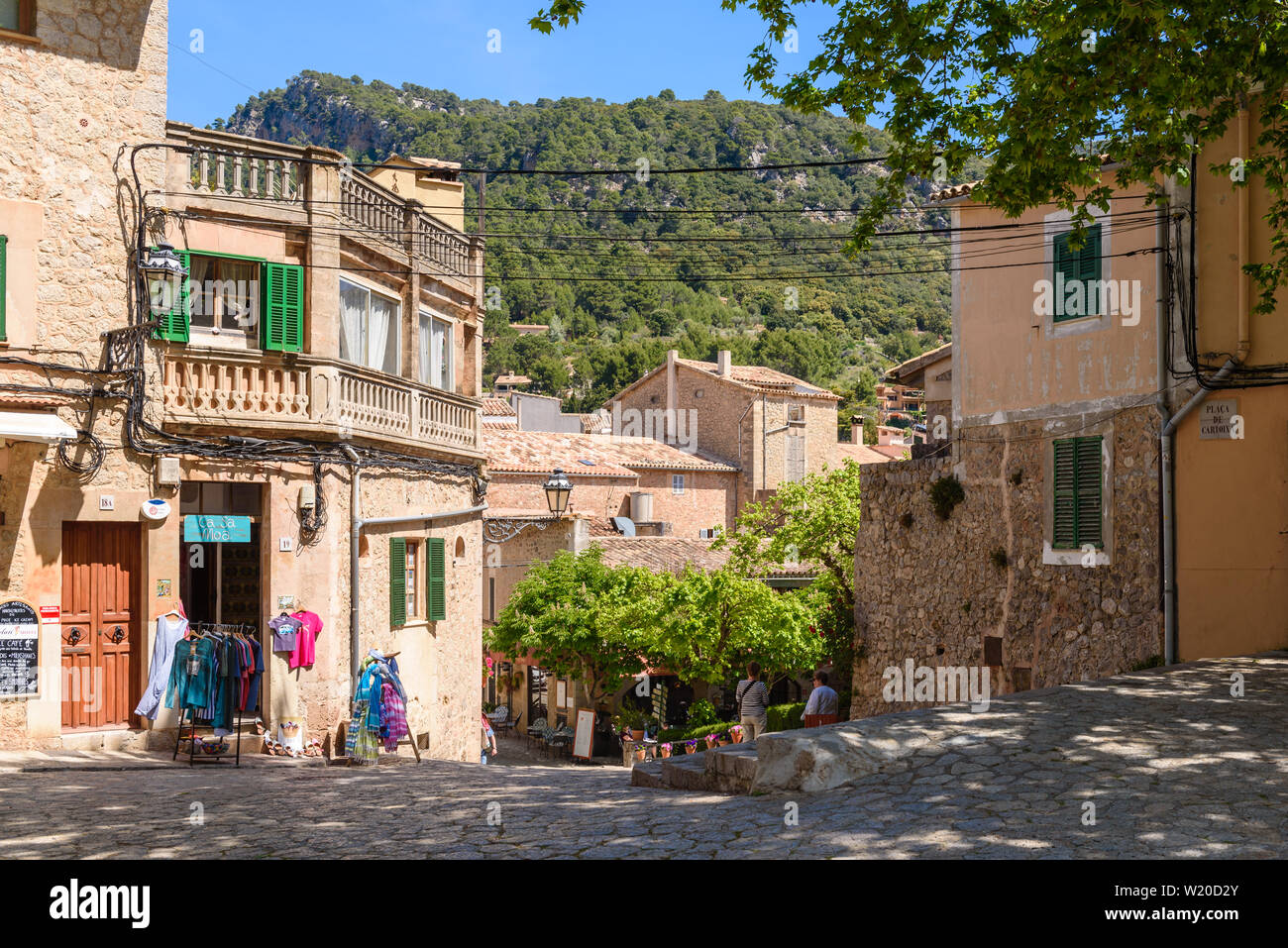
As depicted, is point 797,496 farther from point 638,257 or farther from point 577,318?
point 577,318

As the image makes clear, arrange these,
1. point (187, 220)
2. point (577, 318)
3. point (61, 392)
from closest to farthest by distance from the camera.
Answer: point (61, 392) → point (187, 220) → point (577, 318)

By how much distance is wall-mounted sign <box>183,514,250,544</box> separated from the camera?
607 inches

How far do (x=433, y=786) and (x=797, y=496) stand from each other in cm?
2071

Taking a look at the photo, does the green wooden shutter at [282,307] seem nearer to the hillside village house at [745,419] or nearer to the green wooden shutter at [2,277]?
the green wooden shutter at [2,277]

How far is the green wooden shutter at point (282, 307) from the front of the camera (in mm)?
16328

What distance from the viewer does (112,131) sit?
1514cm

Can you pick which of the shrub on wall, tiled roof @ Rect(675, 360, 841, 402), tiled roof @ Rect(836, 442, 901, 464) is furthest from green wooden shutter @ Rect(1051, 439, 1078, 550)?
tiled roof @ Rect(836, 442, 901, 464)

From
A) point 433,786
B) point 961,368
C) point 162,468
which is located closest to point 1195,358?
point 961,368

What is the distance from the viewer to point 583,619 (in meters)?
33.6

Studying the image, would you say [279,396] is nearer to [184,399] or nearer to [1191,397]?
[184,399]

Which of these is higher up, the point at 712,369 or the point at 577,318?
the point at 577,318

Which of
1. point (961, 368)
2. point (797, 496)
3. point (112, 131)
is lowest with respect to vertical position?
point (797, 496)

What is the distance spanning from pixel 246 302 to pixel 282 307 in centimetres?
55

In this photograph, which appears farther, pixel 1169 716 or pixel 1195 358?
pixel 1195 358
